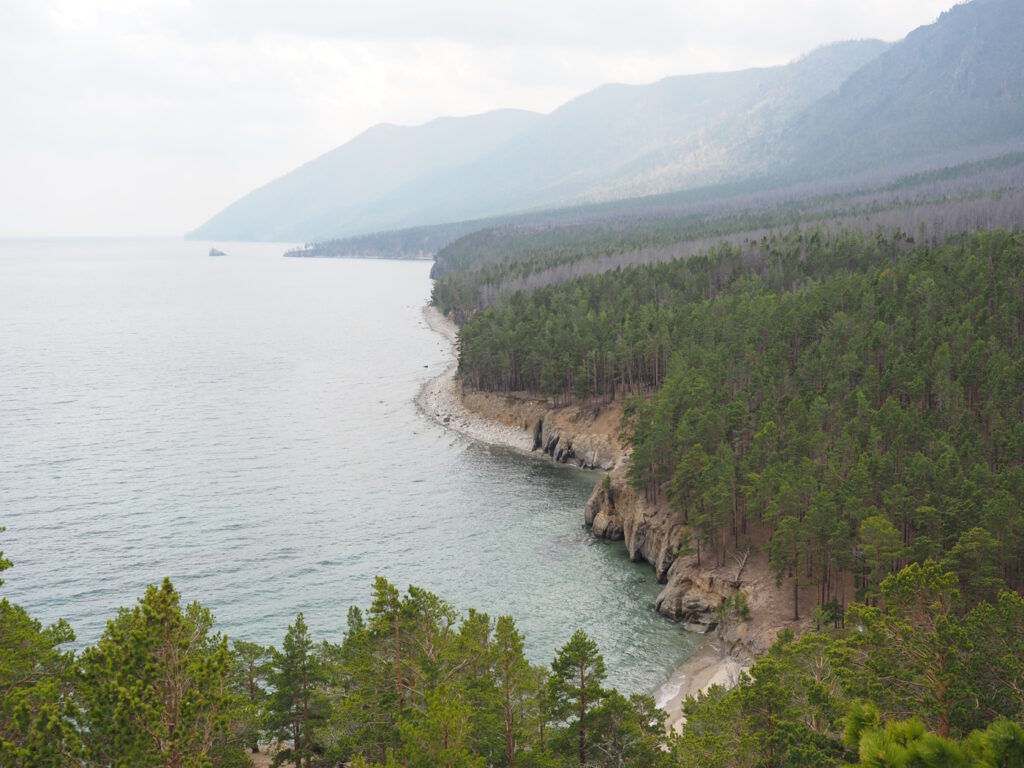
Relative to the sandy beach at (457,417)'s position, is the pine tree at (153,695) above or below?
above

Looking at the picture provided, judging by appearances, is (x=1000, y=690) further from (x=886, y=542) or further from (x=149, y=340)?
(x=149, y=340)

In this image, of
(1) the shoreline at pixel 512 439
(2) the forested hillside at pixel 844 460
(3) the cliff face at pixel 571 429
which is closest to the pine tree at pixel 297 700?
(1) the shoreline at pixel 512 439

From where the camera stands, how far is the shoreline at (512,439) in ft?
144

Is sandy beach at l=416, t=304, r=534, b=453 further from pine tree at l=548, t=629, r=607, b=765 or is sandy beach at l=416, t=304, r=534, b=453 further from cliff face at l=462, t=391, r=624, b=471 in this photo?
pine tree at l=548, t=629, r=607, b=765

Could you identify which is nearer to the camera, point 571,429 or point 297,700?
point 297,700

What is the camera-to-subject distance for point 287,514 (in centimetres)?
7188

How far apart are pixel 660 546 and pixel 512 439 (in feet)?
124

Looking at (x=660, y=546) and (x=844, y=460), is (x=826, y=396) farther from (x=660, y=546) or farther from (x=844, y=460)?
(x=660, y=546)

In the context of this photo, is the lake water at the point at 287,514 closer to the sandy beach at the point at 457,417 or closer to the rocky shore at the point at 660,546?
the rocky shore at the point at 660,546

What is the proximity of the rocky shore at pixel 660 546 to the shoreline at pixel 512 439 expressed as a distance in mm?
78

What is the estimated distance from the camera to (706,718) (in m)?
29.2

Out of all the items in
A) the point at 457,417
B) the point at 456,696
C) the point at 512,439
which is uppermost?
the point at 456,696

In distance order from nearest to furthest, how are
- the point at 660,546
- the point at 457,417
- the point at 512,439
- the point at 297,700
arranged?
1. the point at 297,700
2. the point at 660,546
3. the point at 512,439
4. the point at 457,417

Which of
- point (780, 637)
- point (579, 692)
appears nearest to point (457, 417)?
point (780, 637)
